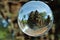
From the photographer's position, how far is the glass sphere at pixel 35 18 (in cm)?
205

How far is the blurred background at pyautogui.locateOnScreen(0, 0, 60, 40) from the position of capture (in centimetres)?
206

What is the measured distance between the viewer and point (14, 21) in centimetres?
206

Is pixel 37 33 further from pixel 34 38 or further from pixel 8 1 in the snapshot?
pixel 8 1

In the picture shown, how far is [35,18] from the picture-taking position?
6.78 ft

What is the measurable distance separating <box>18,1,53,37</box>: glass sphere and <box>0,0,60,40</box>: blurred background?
32mm

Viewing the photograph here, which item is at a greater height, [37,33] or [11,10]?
[11,10]

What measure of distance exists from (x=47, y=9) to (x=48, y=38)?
247mm

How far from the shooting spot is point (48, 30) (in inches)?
81.1

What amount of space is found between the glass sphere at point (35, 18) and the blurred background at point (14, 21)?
0.11 feet

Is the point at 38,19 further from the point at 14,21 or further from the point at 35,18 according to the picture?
the point at 14,21

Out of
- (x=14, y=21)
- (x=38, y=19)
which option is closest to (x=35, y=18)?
(x=38, y=19)

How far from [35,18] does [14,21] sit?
18cm

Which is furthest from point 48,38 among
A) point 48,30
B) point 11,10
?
point 11,10

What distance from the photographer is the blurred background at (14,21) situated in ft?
6.75
